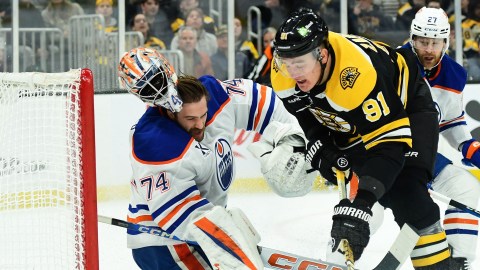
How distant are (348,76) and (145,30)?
371 centimetres

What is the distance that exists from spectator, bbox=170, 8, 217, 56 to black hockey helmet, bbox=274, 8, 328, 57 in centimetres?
353

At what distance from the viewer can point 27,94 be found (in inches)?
117

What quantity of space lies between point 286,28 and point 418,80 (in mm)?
585

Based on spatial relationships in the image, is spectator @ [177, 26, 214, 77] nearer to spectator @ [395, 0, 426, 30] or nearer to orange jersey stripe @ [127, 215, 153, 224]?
spectator @ [395, 0, 426, 30]

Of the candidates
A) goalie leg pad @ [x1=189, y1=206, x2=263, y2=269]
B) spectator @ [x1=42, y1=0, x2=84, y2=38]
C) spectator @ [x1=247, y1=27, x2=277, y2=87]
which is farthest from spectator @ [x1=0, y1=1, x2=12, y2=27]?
goalie leg pad @ [x1=189, y1=206, x2=263, y2=269]

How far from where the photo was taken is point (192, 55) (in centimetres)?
614

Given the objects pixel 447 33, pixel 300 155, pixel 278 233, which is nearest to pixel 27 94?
pixel 300 155

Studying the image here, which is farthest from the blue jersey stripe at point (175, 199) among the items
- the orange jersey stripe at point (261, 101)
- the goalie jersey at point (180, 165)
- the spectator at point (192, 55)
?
the spectator at point (192, 55)

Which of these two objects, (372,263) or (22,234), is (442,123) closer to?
(372,263)

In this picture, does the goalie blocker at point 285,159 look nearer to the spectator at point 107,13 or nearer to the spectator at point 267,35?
the spectator at point 107,13

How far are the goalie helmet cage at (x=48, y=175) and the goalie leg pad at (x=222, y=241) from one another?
30 centimetres

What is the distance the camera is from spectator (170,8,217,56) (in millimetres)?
6148

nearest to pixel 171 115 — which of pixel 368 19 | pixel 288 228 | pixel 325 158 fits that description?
pixel 325 158

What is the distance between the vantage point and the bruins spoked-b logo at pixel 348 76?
2.58 meters
